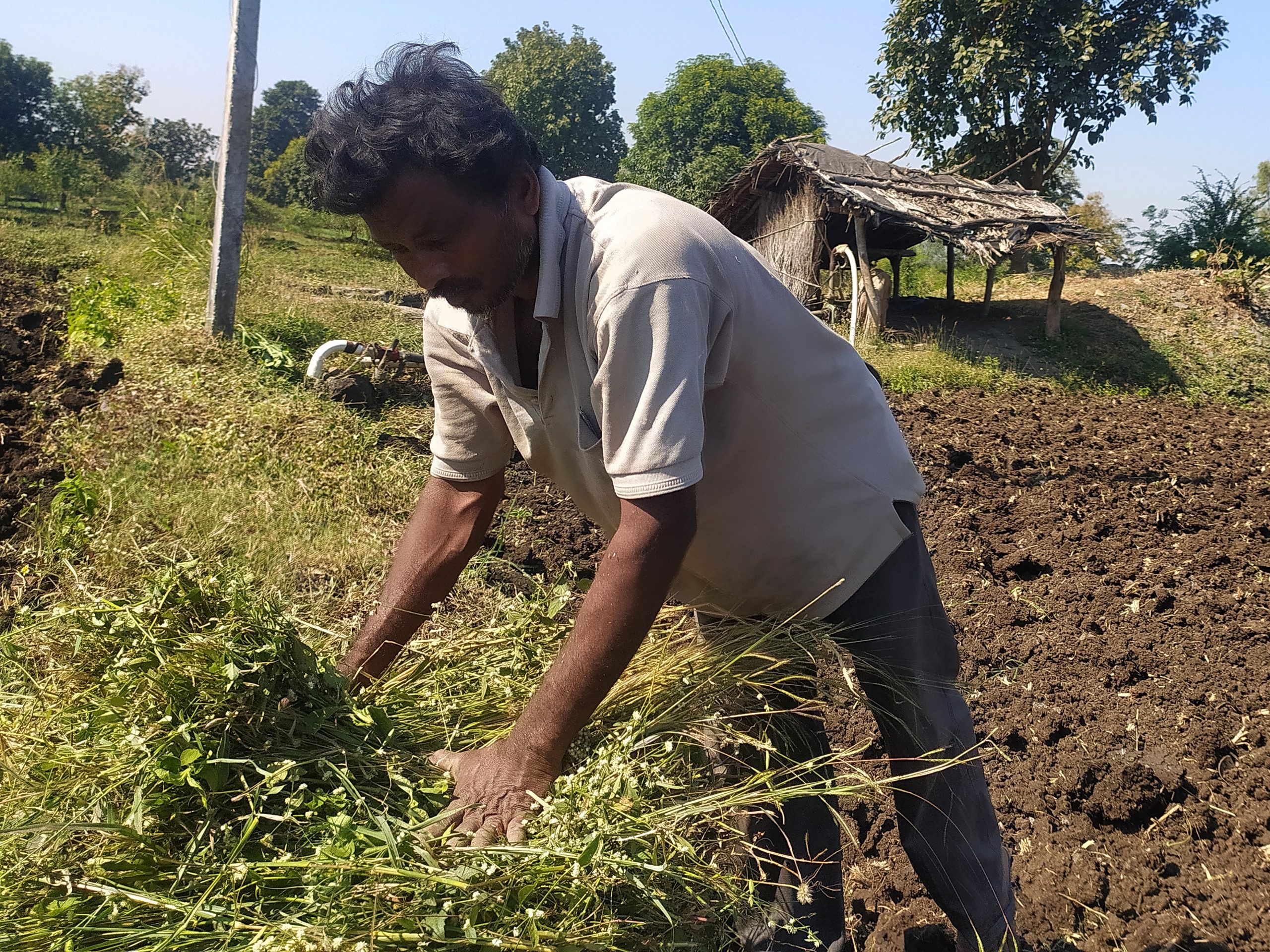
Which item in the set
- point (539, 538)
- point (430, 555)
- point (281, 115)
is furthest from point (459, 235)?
point (281, 115)

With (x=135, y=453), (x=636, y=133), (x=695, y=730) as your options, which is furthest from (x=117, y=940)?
(x=636, y=133)

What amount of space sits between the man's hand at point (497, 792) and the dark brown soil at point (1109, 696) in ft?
3.69

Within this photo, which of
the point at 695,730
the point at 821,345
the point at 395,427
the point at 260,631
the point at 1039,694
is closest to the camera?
the point at 260,631

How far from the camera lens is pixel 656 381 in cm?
154

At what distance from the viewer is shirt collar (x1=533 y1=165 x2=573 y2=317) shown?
172 centimetres

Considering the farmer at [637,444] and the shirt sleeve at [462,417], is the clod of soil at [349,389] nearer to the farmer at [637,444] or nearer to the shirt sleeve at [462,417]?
the shirt sleeve at [462,417]

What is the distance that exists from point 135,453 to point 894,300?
1417 centimetres

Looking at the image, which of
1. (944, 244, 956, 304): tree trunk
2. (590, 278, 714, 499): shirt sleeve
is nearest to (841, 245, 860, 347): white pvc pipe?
(944, 244, 956, 304): tree trunk

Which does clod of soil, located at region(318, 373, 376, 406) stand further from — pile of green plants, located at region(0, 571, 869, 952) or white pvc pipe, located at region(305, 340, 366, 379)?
pile of green plants, located at region(0, 571, 869, 952)

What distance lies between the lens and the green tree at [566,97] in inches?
2159

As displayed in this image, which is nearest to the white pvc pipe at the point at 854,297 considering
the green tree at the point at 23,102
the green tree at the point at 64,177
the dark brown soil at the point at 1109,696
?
the dark brown soil at the point at 1109,696

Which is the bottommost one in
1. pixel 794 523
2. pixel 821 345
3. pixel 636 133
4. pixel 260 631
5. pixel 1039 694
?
pixel 1039 694

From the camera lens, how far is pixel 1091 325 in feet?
52.0

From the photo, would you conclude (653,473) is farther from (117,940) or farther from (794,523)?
(117,940)
